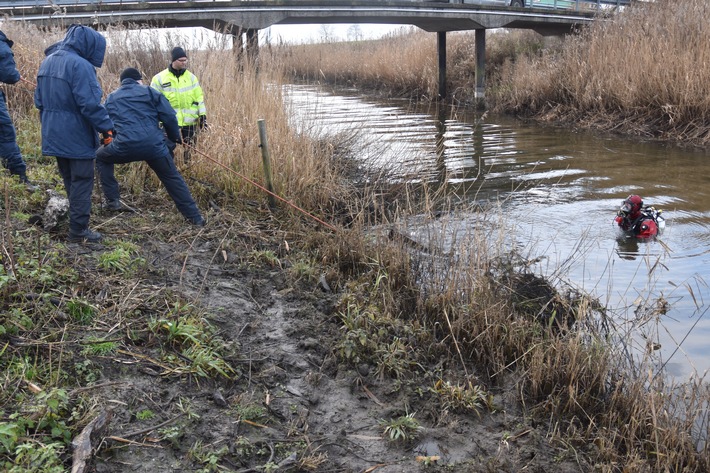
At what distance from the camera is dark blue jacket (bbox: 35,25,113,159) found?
5.07m

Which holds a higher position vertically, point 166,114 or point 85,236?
point 166,114

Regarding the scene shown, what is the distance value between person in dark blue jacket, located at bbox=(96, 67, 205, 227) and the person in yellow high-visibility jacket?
1535mm

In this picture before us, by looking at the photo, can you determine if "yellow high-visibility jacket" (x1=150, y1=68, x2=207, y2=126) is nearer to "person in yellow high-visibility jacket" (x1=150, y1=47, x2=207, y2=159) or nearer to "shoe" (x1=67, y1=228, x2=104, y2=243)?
"person in yellow high-visibility jacket" (x1=150, y1=47, x2=207, y2=159)

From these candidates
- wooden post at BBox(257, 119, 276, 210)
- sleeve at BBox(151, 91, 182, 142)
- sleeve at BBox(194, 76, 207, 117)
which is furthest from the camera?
sleeve at BBox(194, 76, 207, 117)

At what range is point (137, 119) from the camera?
19.6 ft

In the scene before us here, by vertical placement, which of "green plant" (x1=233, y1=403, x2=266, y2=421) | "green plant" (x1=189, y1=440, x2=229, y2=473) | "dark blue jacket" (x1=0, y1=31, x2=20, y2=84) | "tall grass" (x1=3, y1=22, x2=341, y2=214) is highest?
"dark blue jacket" (x1=0, y1=31, x2=20, y2=84)

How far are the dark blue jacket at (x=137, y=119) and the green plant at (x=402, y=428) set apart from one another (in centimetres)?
380

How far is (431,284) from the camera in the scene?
497 cm

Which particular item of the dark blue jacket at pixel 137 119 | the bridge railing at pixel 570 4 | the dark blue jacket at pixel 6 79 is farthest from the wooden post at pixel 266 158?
the bridge railing at pixel 570 4

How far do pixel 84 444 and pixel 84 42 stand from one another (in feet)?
11.9

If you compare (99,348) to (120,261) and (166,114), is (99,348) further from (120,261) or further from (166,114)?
(166,114)

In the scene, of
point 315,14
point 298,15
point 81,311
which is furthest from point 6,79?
point 315,14

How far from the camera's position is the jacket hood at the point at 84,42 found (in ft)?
16.8

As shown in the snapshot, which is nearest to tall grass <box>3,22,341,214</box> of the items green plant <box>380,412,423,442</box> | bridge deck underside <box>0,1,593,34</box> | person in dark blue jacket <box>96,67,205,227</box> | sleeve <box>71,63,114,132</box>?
person in dark blue jacket <box>96,67,205,227</box>
